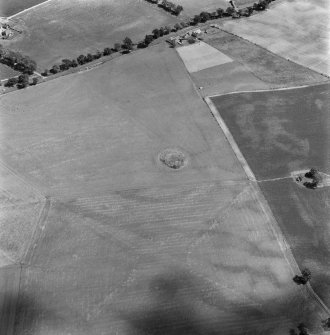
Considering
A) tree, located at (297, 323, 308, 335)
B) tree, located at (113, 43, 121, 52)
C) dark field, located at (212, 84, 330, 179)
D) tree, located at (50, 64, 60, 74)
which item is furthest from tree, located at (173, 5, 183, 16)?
tree, located at (297, 323, 308, 335)

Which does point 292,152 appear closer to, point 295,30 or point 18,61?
point 295,30

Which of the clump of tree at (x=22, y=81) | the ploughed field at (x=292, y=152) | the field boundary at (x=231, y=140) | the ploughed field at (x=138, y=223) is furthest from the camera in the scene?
the clump of tree at (x=22, y=81)

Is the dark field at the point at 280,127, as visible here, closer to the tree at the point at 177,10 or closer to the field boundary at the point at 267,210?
the field boundary at the point at 267,210

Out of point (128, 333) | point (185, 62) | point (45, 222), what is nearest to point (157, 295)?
point (128, 333)

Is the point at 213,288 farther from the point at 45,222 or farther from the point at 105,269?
the point at 45,222

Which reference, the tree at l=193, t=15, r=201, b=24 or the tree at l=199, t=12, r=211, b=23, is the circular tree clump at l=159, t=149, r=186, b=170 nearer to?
the tree at l=193, t=15, r=201, b=24

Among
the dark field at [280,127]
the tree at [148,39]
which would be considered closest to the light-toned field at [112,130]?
the dark field at [280,127]
